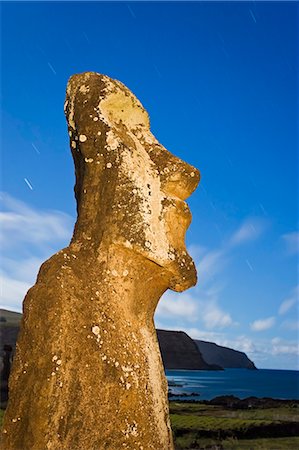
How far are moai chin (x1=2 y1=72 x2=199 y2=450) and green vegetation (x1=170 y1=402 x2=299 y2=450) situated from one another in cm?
1137

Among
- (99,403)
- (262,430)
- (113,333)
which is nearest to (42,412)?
(99,403)

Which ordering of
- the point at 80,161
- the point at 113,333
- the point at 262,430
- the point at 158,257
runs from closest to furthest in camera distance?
the point at 113,333 → the point at 158,257 → the point at 80,161 → the point at 262,430

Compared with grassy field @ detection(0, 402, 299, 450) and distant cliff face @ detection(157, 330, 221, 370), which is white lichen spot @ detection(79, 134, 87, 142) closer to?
grassy field @ detection(0, 402, 299, 450)

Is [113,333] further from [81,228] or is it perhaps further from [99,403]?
[81,228]

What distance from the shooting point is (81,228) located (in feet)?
16.7

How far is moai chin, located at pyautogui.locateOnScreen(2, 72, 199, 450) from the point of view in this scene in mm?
4359

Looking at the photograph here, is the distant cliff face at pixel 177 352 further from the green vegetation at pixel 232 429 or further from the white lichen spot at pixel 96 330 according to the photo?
the white lichen spot at pixel 96 330

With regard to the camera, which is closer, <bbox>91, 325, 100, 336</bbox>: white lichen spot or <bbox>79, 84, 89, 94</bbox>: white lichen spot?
<bbox>91, 325, 100, 336</bbox>: white lichen spot

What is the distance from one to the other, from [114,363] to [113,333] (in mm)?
254

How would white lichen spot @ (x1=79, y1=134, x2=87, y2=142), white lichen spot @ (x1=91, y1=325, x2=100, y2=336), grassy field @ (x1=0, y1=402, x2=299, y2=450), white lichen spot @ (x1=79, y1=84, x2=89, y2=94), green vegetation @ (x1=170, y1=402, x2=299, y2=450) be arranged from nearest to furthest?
white lichen spot @ (x1=91, y1=325, x2=100, y2=336) → white lichen spot @ (x1=79, y1=134, x2=87, y2=142) → white lichen spot @ (x1=79, y1=84, x2=89, y2=94) → grassy field @ (x1=0, y1=402, x2=299, y2=450) → green vegetation @ (x1=170, y1=402, x2=299, y2=450)

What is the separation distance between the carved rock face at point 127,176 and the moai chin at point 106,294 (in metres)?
0.01

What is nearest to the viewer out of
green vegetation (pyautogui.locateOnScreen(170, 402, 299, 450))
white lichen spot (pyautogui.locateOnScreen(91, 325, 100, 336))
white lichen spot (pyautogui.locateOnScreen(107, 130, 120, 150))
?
white lichen spot (pyautogui.locateOnScreen(91, 325, 100, 336))

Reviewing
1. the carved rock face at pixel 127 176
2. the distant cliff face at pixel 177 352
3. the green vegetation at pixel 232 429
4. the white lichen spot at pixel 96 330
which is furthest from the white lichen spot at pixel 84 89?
the distant cliff face at pixel 177 352

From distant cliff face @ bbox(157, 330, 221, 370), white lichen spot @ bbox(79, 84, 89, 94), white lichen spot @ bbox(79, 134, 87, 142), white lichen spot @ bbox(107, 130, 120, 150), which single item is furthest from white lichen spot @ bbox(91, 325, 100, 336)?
distant cliff face @ bbox(157, 330, 221, 370)
